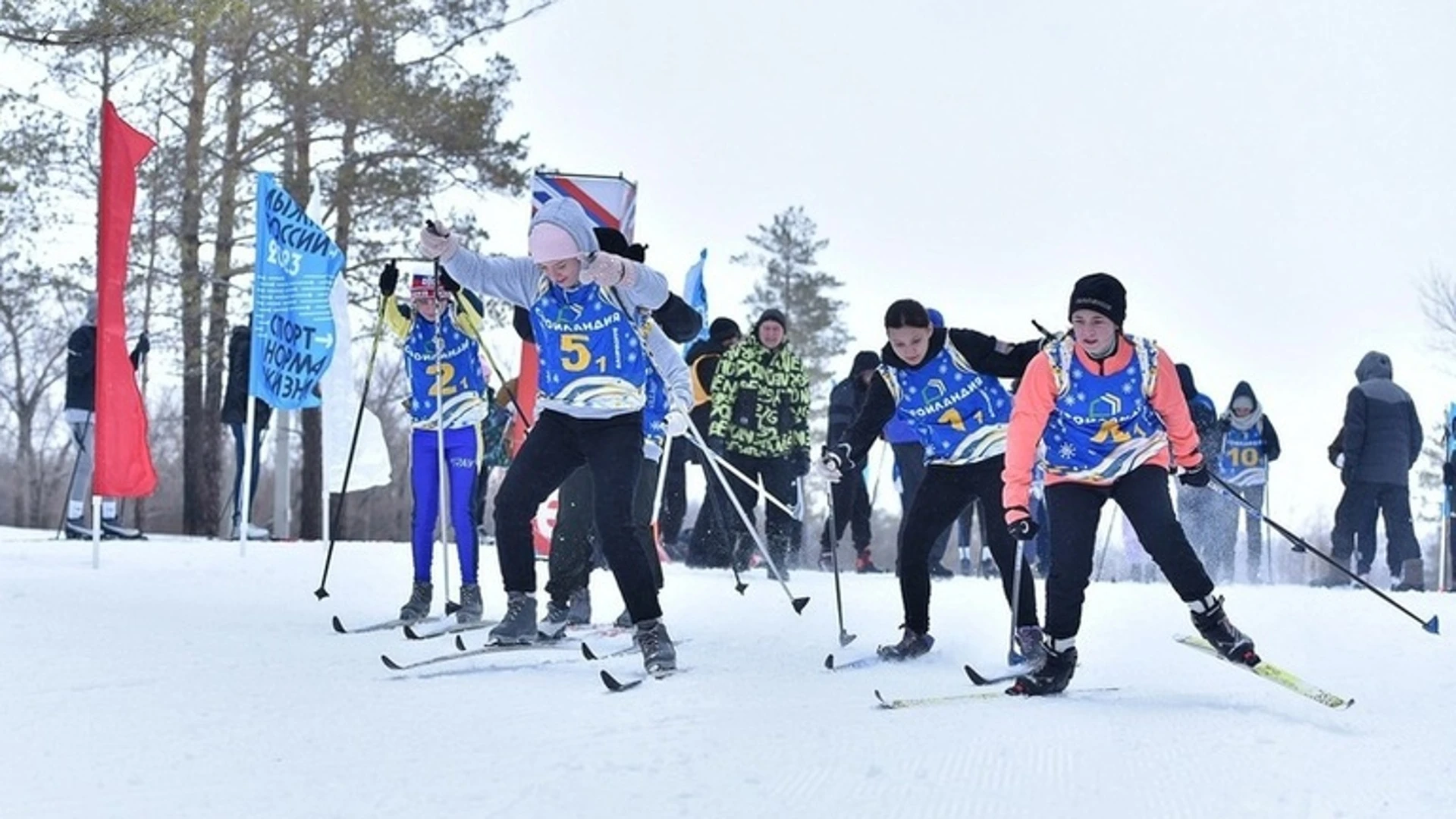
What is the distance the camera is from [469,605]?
7.61 m

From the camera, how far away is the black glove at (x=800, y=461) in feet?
40.3

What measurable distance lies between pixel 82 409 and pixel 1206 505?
1009 cm

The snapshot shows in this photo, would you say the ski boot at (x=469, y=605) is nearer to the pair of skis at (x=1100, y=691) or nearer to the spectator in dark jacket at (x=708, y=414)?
the pair of skis at (x=1100, y=691)

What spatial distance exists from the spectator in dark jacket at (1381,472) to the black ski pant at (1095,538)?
7.76 metres

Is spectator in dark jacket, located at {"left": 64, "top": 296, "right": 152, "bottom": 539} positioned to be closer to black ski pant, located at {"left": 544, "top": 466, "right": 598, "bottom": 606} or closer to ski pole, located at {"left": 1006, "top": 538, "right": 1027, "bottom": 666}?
black ski pant, located at {"left": 544, "top": 466, "right": 598, "bottom": 606}

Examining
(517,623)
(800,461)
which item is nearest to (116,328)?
(517,623)

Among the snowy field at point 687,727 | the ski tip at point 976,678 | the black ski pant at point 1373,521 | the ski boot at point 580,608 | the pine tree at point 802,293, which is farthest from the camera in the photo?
the pine tree at point 802,293

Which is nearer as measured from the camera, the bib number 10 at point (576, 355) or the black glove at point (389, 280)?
the bib number 10 at point (576, 355)

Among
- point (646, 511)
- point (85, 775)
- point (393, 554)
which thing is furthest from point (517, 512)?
point (393, 554)

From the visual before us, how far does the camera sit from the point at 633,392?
6027mm

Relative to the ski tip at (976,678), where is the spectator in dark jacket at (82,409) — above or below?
above

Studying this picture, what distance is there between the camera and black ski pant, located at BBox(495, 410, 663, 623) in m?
5.92

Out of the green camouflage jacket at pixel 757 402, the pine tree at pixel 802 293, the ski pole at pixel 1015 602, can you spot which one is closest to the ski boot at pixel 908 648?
the ski pole at pixel 1015 602

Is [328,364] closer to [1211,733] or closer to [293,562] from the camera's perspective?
[293,562]
